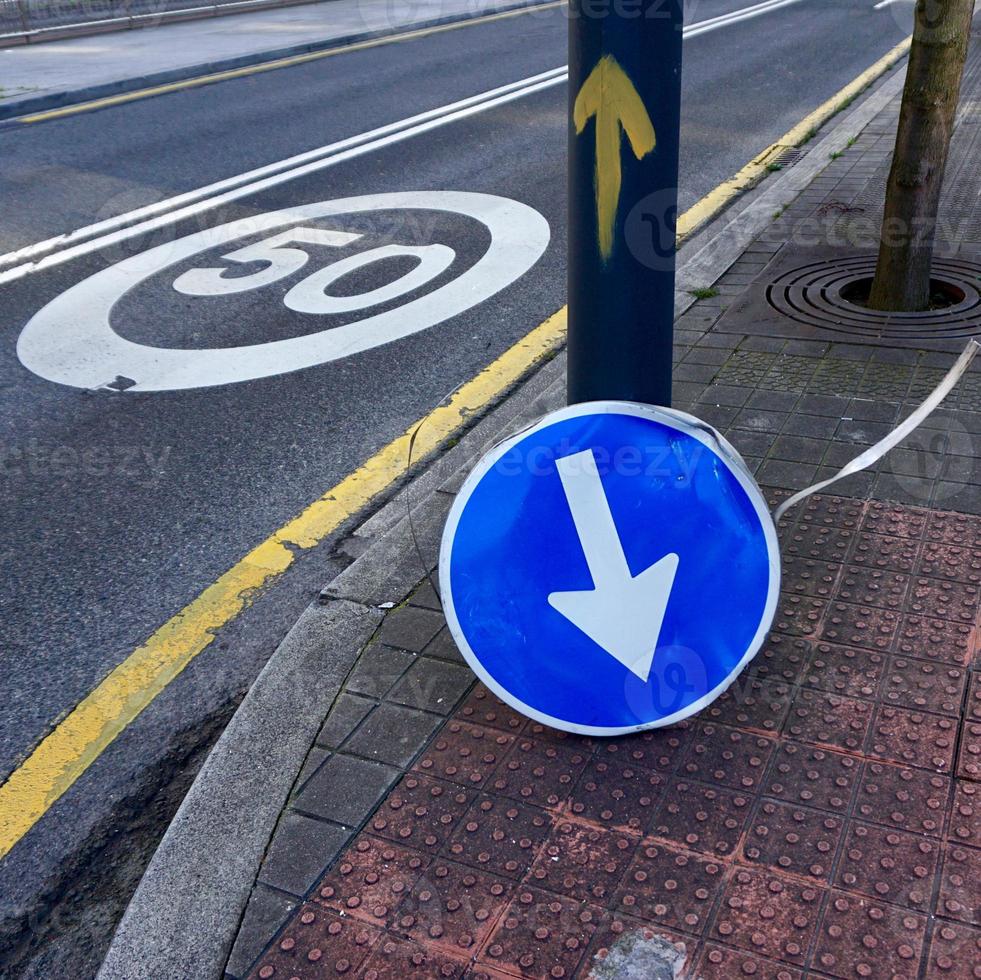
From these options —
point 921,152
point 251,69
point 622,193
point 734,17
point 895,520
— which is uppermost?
point 622,193

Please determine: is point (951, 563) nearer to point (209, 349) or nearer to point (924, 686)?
point (924, 686)

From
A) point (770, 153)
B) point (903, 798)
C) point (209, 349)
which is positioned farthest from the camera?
point (770, 153)

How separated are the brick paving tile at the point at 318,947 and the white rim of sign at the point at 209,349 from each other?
3.38m

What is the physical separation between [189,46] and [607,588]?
1718cm

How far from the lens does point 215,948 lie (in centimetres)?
238

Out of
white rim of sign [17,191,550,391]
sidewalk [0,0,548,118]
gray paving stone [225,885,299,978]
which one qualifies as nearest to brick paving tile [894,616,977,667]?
gray paving stone [225,885,299,978]

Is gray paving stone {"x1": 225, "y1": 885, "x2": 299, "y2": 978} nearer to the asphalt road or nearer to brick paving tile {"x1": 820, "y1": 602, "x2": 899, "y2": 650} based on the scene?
the asphalt road

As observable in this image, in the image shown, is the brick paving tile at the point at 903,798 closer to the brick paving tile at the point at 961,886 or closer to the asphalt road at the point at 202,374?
the brick paving tile at the point at 961,886

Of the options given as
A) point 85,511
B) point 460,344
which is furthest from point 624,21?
point 460,344

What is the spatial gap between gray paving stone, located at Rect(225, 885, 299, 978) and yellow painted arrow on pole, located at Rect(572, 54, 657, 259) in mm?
1786

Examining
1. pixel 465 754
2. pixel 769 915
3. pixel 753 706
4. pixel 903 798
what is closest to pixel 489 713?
pixel 465 754

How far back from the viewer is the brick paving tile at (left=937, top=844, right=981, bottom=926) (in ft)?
7.54

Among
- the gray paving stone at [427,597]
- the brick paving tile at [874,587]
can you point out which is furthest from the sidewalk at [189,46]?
the brick paving tile at [874,587]

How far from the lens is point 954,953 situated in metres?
2.21
